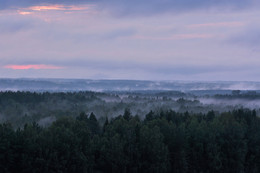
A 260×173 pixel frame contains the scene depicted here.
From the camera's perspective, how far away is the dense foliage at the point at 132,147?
6419cm

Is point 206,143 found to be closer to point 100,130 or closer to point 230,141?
point 230,141

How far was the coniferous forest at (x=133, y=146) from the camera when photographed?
64.2 meters

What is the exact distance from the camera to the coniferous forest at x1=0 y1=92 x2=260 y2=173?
6425 cm

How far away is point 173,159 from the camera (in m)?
80.1

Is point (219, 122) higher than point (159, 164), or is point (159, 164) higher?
point (219, 122)

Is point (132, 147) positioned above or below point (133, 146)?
below

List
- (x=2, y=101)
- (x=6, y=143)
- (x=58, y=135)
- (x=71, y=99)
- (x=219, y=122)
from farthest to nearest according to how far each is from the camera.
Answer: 1. (x=71, y=99)
2. (x=2, y=101)
3. (x=219, y=122)
4. (x=58, y=135)
5. (x=6, y=143)

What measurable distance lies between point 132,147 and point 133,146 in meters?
0.42

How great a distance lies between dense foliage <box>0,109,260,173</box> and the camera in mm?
64188

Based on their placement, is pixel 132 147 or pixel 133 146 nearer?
pixel 132 147

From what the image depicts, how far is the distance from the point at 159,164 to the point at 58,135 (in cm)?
1728

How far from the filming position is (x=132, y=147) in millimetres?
75688

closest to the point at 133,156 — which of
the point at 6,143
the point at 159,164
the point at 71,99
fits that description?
the point at 159,164

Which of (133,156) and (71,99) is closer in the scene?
(133,156)
